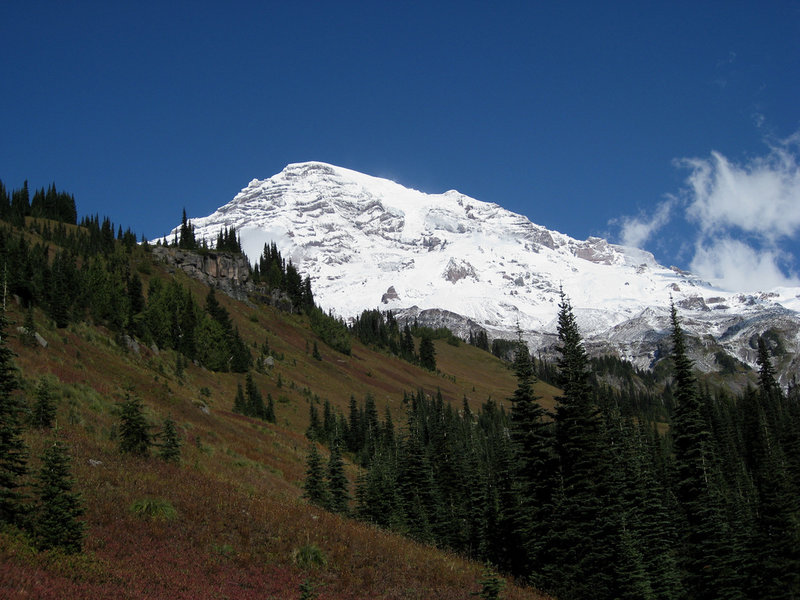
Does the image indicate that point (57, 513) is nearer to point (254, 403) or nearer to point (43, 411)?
point (43, 411)

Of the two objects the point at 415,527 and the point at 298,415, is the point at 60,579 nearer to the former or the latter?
the point at 415,527

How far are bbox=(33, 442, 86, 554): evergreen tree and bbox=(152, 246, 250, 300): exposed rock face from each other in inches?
5316

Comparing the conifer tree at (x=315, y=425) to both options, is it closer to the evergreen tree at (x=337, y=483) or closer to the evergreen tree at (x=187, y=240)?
the evergreen tree at (x=337, y=483)

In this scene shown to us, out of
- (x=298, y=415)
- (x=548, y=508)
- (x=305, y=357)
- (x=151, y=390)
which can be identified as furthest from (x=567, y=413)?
(x=305, y=357)

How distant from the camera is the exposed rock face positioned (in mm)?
150000

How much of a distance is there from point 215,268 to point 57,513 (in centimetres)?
15626

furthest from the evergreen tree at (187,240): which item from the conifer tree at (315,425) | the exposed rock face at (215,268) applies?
the conifer tree at (315,425)

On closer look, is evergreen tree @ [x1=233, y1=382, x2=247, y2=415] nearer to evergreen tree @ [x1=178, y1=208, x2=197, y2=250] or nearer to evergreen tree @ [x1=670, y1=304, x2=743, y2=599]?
evergreen tree @ [x1=670, y1=304, x2=743, y2=599]

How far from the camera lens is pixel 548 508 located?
3011 cm

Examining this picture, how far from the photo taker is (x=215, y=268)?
163125mm

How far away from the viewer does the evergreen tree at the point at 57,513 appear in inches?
517

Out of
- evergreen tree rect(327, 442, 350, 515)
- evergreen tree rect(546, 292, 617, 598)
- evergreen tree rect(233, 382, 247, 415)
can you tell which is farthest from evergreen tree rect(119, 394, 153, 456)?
evergreen tree rect(233, 382, 247, 415)

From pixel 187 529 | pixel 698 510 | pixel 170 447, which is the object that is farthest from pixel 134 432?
pixel 698 510

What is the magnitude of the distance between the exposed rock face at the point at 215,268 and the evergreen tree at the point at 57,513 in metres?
135
